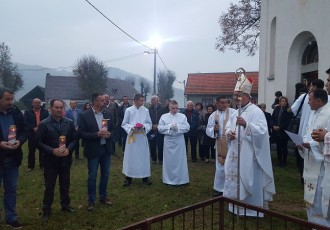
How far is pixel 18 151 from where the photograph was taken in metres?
5.30

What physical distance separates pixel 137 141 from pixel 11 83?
4649 centimetres

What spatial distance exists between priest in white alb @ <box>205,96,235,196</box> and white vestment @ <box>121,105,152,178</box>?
5.36ft

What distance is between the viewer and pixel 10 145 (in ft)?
16.3

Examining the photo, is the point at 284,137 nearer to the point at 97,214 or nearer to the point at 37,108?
the point at 97,214

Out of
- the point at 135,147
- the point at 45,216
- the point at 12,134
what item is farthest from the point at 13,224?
the point at 135,147

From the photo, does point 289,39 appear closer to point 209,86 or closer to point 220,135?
point 220,135

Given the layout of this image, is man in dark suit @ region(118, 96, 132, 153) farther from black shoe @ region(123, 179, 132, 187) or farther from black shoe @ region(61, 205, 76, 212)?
black shoe @ region(61, 205, 76, 212)

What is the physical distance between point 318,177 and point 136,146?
4.55 metres

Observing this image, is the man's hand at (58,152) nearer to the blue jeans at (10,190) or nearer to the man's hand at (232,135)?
the blue jeans at (10,190)

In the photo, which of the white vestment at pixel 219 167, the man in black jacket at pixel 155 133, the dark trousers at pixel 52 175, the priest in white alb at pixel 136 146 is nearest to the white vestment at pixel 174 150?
the priest in white alb at pixel 136 146

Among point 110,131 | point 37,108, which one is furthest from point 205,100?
point 110,131

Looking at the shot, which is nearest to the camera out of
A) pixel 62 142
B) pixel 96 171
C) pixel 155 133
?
pixel 62 142

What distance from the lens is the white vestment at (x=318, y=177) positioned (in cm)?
439

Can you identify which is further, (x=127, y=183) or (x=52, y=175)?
(x=127, y=183)
